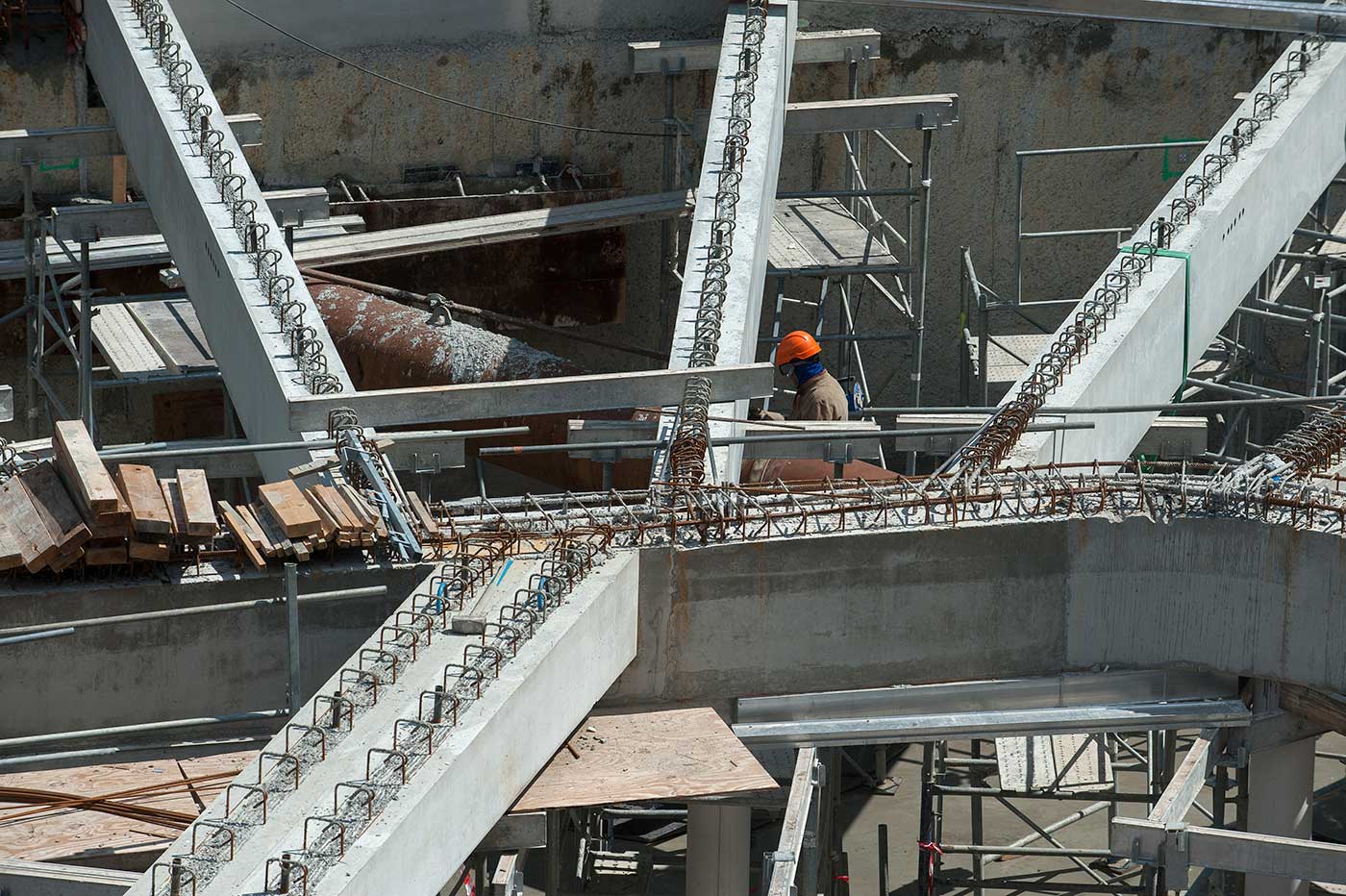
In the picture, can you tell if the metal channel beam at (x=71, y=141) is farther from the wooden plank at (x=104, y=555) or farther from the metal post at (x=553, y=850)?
the wooden plank at (x=104, y=555)

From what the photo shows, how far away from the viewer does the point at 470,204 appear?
770 inches

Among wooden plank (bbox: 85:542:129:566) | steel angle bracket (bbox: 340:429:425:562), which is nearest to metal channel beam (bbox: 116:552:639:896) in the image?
steel angle bracket (bbox: 340:429:425:562)

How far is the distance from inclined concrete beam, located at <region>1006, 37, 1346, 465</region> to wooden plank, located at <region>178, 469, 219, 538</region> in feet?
17.3

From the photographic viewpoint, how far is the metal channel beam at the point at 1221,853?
10484mm

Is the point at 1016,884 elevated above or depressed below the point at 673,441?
below

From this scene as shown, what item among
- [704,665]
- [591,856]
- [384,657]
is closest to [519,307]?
[591,856]

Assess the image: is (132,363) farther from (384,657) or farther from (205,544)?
(384,657)

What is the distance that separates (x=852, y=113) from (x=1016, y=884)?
6959 millimetres

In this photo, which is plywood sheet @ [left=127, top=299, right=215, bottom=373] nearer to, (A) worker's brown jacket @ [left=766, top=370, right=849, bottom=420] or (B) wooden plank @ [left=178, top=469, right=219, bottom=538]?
(A) worker's brown jacket @ [left=766, top=370, right=849, bottom=420]

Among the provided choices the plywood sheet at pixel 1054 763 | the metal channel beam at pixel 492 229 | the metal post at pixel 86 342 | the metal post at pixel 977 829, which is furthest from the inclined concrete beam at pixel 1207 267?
the metal post at pixel 86 342

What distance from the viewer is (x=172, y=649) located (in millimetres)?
10344

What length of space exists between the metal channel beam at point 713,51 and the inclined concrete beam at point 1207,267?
13.0 feet

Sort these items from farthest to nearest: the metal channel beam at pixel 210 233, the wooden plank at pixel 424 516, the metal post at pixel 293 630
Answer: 1. the metal channel beam at pixel 210 233
2. the wooden plank at pixel 424 516
3. the metal post at pixel 293 630

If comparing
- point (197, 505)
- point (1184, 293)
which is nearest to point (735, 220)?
point (1184, 293)
